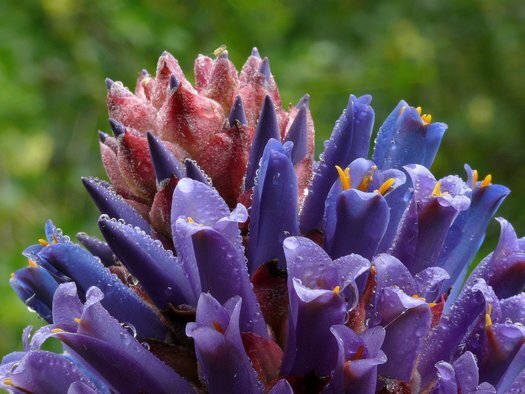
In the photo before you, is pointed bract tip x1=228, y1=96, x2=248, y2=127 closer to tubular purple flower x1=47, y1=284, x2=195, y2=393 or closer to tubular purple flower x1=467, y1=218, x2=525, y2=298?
tubular purple flower x1=47, y1=284, x2=195, y2=393

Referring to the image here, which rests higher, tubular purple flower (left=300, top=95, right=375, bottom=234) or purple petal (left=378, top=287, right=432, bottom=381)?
tubular purple flower (left=300, top=95, right=375, bottom=234)

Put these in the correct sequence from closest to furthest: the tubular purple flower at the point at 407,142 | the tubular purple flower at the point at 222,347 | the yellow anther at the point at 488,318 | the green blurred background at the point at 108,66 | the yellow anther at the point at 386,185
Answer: the tubular purple flower at the point at 222,347
the yellow anther at the point at 488,318
the yellow anther at the point at 386,185
the tubular purple flower at the point at 407,142
the green blurred background at the point at 108,66

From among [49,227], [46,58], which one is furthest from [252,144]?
[46,58]

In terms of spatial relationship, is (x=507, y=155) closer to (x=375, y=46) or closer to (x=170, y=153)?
(x=375, y=46)

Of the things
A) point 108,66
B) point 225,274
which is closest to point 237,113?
point 225,274

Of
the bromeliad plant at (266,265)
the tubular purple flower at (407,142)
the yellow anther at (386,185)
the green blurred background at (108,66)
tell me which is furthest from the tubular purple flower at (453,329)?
the green blurred background at (108,66)

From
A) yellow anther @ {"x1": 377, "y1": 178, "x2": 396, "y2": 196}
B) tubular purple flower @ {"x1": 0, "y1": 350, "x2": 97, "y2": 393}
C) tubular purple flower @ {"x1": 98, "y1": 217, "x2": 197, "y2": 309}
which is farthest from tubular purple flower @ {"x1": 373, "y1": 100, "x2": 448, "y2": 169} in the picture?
tubular purple flower @ {"x1": 0, "y1": 350, "x2": 97, "y2": 393}

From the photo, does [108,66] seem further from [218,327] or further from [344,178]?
[218,327]

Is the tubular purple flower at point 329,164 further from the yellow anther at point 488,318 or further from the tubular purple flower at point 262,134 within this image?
the yellow anther at point 488,318
